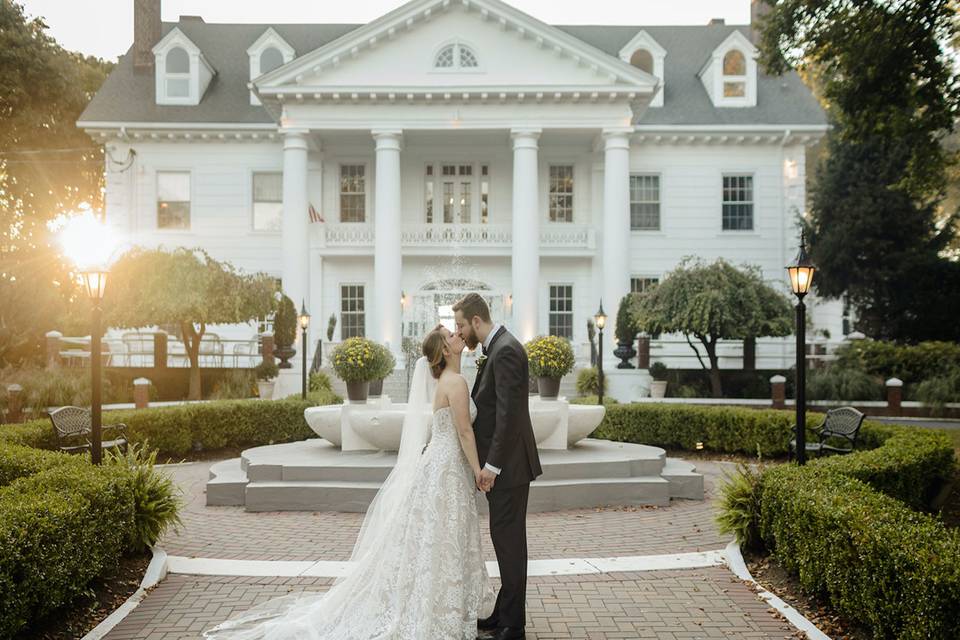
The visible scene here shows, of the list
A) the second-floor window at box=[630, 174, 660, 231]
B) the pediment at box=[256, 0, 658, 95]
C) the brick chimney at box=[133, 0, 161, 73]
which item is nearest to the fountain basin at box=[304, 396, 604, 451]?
the pediment at box=[256, 0, 658, 95]

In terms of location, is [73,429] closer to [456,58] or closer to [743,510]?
[743,510]

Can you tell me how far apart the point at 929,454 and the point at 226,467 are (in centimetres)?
963

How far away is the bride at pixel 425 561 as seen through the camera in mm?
5562

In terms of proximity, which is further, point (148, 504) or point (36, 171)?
point (36, 171)

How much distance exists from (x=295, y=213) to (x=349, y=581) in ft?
74.6

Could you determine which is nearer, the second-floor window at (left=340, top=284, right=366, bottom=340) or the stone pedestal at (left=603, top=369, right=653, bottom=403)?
the stone pedestal at (left=603, top=369, right=653, bottom=403)

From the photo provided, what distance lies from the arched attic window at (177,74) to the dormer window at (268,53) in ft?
7.65

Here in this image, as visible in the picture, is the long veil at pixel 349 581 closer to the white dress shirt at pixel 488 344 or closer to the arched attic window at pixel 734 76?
the white dress shirt at pixel 488 344

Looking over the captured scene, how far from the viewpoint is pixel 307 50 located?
33344 millimetres

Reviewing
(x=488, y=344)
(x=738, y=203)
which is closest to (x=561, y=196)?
(x=738, y=203)

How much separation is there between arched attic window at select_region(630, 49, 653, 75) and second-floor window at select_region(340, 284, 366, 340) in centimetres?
1381

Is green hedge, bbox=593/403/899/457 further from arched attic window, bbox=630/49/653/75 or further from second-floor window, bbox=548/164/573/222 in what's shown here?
arched attic window, bbox=630/49/653/75

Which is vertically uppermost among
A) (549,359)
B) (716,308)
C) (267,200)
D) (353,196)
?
(353,196)

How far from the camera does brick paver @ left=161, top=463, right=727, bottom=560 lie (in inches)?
328
